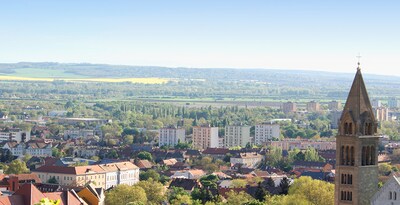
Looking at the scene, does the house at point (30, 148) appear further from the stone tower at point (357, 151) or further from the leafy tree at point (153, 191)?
the stone tower at point (357, 151)

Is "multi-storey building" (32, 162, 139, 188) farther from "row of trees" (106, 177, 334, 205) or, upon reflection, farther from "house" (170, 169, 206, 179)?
"row of trees" (106, 177, 334, 205)

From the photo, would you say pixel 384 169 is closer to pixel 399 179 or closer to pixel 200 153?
pixel 200 153

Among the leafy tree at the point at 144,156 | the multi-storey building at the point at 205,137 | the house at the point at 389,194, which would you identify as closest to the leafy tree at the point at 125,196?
the house at the point at 389,194

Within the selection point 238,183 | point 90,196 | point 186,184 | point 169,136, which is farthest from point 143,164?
point 169,136

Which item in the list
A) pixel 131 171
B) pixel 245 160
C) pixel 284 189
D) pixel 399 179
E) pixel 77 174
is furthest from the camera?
pixel 245 160

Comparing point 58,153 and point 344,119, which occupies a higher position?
point 344,119

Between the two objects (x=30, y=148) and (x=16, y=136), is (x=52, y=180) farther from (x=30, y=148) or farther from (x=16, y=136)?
(x=16, y=136)

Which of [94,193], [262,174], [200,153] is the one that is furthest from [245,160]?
[94,193]
